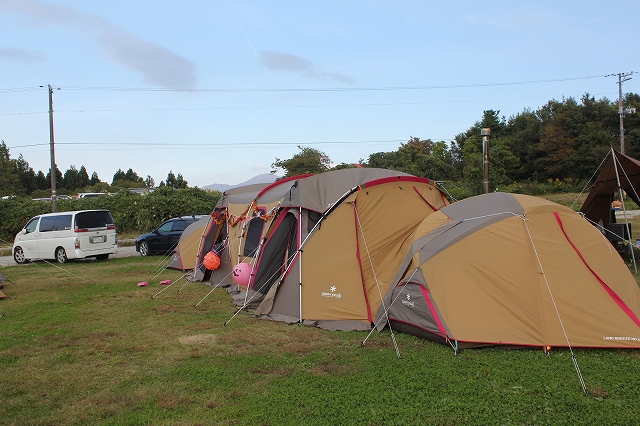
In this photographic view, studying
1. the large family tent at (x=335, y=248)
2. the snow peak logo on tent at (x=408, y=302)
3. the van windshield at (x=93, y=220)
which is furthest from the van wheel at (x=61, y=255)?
the snow peak logo on tent at (x=408, y=302)

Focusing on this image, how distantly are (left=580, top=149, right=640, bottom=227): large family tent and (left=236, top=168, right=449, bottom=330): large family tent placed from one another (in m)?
5.45

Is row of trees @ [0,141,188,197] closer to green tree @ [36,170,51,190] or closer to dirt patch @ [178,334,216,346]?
green tree @ [36,170,51,190]

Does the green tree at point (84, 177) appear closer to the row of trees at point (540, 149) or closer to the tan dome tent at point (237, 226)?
the row of trees at point (540, 149)

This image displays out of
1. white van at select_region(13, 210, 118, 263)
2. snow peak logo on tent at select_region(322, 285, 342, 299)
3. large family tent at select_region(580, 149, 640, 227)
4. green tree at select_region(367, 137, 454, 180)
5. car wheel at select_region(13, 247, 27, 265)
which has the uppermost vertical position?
green tree at select_region(367, 137, 454, 180)

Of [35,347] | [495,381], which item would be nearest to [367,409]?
[495,381]

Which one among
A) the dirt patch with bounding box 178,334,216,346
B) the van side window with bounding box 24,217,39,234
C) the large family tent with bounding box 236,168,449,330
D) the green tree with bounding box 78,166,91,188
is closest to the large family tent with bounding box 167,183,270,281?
the large family tent with bounding box 236,168,449,330

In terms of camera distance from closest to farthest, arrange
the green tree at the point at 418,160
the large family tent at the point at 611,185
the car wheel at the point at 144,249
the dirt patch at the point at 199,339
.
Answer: the dirt patch at the point at 199,339 → the large family tent at the point at 611,185 → the car wheel at the point at 144,249 → the green tree at the point at 418,160

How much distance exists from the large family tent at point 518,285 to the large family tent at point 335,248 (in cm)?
82

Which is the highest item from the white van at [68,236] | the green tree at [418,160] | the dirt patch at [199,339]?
the green tree at [418,160]

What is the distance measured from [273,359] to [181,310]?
3540mm

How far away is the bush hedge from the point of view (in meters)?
25.3

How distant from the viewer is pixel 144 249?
59.0 ft

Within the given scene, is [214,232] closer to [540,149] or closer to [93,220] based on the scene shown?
[93,220]

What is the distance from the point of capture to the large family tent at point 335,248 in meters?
7.45
